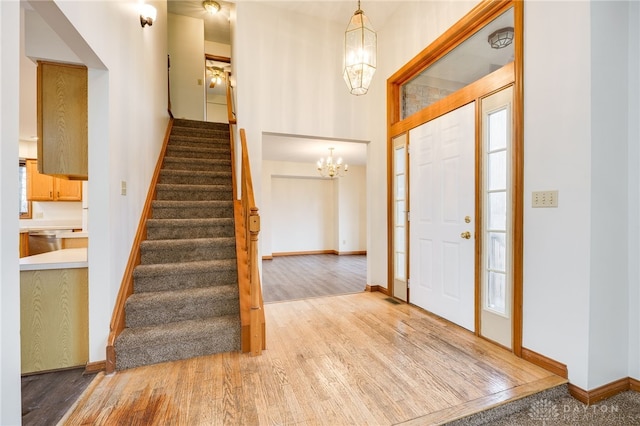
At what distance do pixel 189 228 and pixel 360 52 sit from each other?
93.1 inches

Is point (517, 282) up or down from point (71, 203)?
down

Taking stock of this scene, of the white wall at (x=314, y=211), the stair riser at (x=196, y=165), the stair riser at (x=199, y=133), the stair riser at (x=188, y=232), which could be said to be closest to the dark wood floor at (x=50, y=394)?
the stair riser at (x=188, y=232)

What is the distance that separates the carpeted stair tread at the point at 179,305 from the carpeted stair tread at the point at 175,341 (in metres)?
0.07

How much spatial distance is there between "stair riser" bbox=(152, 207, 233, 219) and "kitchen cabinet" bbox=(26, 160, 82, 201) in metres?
3.85

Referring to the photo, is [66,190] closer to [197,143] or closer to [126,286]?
[197,143]

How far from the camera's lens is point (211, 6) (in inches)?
197

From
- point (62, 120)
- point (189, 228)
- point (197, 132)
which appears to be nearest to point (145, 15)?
point (62, 120)

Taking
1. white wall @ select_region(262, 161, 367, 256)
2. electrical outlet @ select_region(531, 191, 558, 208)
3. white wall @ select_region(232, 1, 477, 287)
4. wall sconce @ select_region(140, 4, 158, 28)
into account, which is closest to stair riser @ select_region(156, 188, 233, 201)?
white wall @ select_region(232, 1, 477, 287)

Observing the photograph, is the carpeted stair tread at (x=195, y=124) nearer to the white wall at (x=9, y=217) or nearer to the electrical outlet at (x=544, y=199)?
the white wall at (x=9, y=217)

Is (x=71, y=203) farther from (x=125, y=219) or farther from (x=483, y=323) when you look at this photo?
(x=483, y=323)

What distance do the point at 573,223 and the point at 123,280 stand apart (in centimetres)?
328

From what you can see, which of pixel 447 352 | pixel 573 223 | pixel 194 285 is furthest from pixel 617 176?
pixel 194 285

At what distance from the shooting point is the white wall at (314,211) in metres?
7.55

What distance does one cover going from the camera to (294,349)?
7.46 ft
